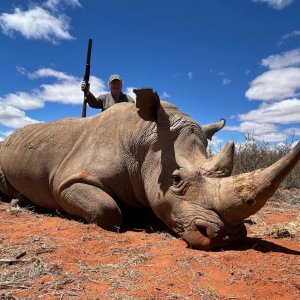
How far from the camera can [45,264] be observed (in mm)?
3721

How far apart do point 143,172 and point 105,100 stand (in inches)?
188

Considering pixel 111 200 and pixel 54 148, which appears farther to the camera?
pixel 54 148

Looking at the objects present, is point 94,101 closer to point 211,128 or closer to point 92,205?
point 211,128

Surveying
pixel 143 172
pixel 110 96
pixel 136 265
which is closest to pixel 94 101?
pixel 110 96

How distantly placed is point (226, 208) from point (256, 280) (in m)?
0.95

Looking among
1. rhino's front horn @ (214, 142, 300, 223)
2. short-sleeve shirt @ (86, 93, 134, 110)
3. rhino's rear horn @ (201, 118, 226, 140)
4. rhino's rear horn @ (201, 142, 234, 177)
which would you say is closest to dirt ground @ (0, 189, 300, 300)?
rhino's front horn @ (214, 142, 300, 223)

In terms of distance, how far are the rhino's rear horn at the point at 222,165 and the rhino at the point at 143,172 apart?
11 millimetres

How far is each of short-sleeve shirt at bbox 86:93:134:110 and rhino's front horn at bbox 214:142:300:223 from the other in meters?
5.89

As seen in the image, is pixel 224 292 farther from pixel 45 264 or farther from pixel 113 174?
pixel 113 174

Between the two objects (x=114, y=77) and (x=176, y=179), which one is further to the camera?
(x=114, y=77)

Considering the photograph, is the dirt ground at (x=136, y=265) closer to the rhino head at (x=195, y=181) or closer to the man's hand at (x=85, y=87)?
the rhino head at (x=195, y=181)

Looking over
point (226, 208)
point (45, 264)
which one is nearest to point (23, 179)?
point (45, 264)

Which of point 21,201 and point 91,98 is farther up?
point 91,98

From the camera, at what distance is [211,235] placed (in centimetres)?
430
